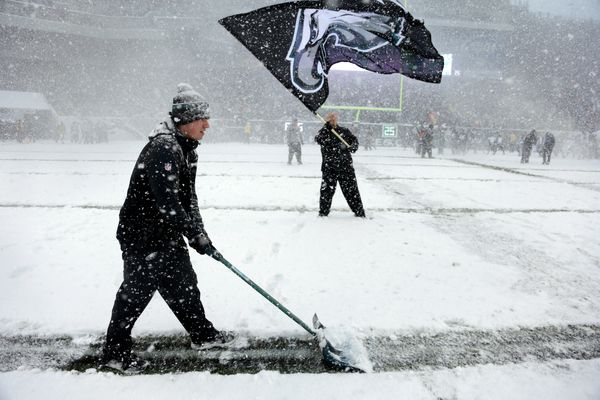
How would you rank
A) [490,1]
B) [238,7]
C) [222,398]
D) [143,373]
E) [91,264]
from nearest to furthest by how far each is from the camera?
[222,398] < [143,373] < [91,264] < [238,7] < [490,1]

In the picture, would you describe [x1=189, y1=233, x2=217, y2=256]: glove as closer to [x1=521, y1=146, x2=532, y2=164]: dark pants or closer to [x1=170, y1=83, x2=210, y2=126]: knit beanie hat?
[x1=170, y1=83, x2=210, y2=126]: knit beanie hat

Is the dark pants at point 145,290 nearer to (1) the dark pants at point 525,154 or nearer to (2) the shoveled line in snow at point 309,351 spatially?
(2) the shoveled line in snow at point 309,351

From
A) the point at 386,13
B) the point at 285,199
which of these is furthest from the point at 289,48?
the point at 285,199

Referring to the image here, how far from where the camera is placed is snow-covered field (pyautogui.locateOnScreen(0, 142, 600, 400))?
2.27m

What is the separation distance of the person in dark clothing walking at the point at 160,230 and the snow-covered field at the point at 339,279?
390mm

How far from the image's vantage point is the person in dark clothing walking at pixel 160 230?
7.32 ft

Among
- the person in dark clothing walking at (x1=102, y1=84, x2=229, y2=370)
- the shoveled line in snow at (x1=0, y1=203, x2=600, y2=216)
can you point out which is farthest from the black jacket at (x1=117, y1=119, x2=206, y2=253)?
the shoveled line in snow at (x1=0, y1=203, x2=600, y2=216)

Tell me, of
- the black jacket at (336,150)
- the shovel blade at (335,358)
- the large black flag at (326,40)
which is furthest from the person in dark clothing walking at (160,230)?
the black jacket at (336,150)

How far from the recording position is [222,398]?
215 centimetres

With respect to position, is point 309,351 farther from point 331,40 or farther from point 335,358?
point 331,40

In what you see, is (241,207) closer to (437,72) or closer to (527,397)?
(437,72)

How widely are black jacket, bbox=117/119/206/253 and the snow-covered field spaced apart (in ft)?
2.73

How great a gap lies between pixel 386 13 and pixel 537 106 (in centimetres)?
4304

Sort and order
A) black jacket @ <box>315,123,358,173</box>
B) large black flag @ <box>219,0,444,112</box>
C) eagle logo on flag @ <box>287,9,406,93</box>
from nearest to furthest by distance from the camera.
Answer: large black flag @ <box>219,0,444,112</box> → eagle logo on flag @ <box>287,9,406,93</box> → black jacket @ <box>315,123,358,173</box>
